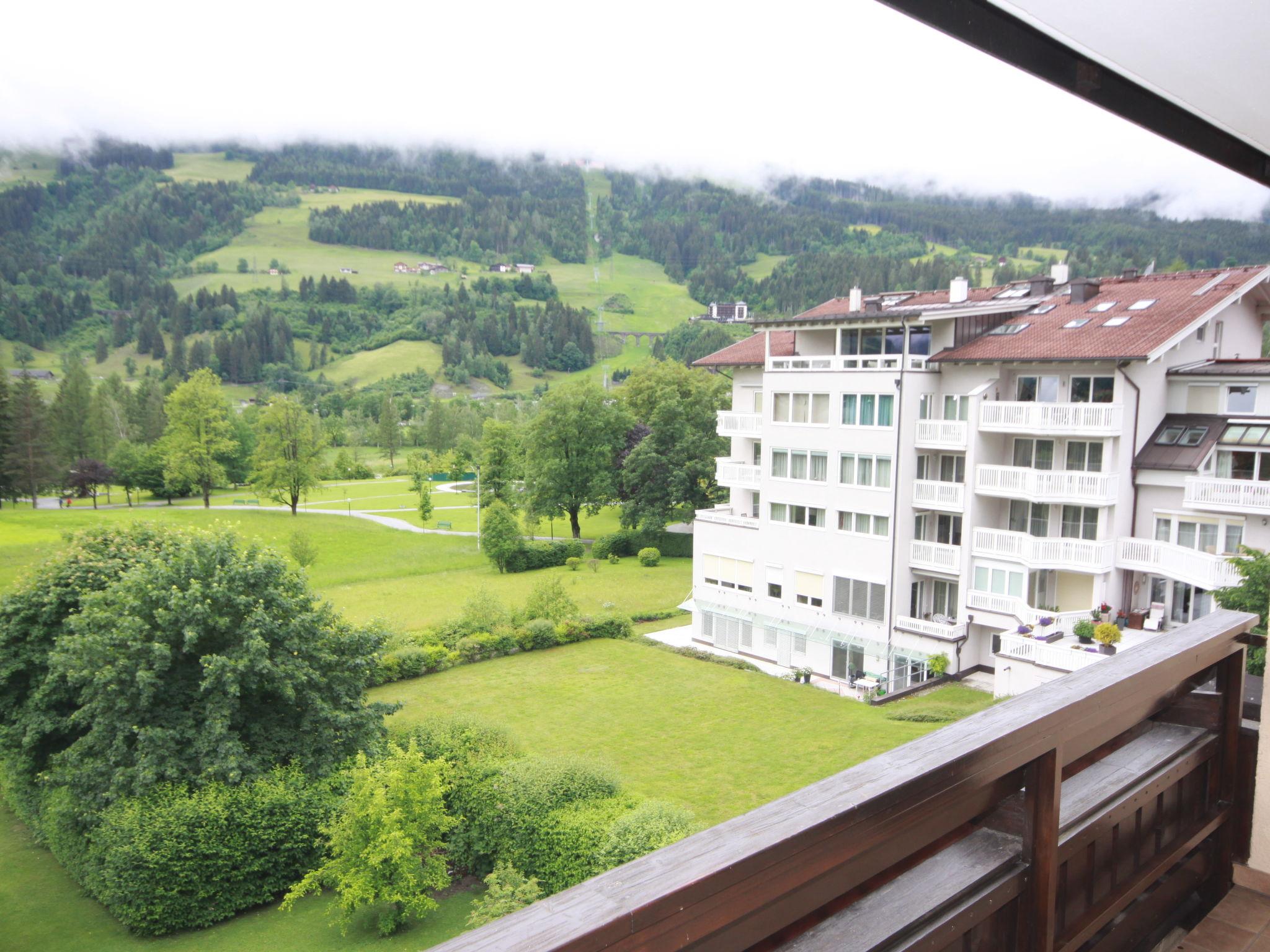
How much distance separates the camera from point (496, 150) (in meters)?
90.3

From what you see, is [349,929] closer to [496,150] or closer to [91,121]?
[91,121]

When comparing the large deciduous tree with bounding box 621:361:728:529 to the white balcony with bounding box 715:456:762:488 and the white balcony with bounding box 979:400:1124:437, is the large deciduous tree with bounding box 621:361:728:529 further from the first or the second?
the white balcony with bounding box 979:400:1124:437

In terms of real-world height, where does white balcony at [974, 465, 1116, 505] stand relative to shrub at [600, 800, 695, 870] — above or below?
above

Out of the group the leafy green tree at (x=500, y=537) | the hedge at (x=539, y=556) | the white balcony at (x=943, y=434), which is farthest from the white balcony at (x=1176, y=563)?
the leafy green tree at (x=500, y=537)

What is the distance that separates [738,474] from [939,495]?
4.42 m

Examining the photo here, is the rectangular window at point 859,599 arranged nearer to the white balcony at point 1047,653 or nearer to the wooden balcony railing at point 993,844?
the white balcony at point 1047,653

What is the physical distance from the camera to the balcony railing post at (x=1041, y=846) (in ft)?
3.85

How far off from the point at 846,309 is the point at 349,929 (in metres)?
13.8

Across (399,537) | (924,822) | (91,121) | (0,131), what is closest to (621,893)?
(924,822)

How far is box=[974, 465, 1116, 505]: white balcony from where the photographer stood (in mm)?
11781

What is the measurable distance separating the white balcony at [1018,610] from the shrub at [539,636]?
26.9ft

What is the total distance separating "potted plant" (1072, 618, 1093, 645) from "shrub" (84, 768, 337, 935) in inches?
402

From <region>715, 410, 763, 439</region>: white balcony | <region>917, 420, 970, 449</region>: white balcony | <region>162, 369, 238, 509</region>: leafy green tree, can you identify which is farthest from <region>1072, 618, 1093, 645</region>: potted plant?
<region>162, 369, 238, 509</region>: leafy green tree

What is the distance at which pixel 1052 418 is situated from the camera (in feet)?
39.9
